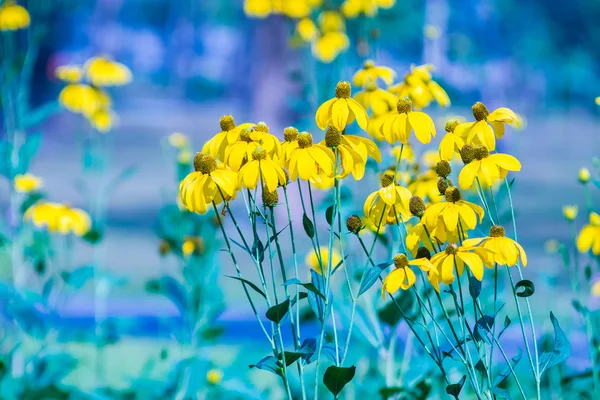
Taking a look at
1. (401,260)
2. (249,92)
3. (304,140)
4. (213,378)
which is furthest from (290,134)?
(249,92)

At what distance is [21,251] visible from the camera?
248 cm

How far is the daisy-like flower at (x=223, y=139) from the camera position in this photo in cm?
124

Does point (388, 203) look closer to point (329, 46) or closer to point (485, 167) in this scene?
point (485, 167)

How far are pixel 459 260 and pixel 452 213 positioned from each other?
0.23ft

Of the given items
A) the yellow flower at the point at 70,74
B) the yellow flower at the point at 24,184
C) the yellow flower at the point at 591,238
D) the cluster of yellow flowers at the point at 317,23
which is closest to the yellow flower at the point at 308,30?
the cluster of yellow flowers at the point at 317,23

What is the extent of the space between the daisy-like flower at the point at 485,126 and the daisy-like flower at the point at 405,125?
0.16 feet

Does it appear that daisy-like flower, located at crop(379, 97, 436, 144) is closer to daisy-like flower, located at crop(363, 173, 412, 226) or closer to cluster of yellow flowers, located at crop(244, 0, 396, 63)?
daisy-like flower, located at crop(363, 173, 412, 226)

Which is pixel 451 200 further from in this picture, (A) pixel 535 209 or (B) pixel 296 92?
(A) pixel 535 209

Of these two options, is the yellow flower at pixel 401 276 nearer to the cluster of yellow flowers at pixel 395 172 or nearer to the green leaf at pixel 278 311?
the cluster of yellow flowers at pixel 395 172

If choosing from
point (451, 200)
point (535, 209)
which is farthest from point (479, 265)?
point (535, 209)

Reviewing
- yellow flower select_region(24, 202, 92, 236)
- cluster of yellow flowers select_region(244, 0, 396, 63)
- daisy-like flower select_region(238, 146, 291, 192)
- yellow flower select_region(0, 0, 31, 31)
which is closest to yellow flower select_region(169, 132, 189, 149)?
yellow flower select_region(24, 202, 92, 236)

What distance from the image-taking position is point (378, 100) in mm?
1670

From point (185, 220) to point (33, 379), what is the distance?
0.60 meters

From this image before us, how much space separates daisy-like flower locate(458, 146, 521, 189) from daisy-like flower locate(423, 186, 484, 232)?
2 cm
